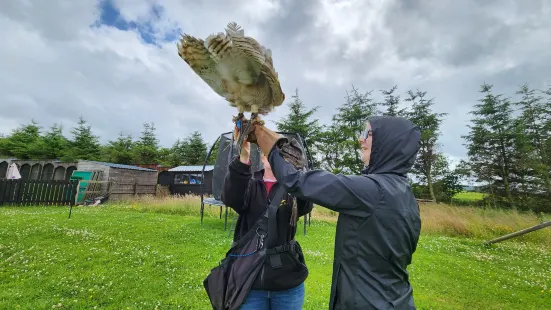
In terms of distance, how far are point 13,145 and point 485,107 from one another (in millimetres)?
58709

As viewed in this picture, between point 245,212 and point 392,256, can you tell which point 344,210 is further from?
point 245,212

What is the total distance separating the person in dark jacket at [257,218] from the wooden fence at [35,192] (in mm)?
18137

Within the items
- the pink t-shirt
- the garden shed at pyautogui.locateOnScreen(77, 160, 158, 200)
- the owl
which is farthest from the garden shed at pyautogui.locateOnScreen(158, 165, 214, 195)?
the owl

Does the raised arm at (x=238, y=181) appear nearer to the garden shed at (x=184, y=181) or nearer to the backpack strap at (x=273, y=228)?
the backpack strap at (x=273, y=228)

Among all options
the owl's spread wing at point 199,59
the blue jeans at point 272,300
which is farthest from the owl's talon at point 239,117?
the blue jeans at point 272,300

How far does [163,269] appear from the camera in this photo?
6.32 m

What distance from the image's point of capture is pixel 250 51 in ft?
5.58

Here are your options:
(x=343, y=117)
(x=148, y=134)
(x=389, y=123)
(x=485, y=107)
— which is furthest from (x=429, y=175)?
(x=148, y=134)

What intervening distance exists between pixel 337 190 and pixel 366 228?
1.06 ft

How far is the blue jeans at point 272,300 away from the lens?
2.15 meters

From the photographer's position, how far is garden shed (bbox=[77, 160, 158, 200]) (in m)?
22.5

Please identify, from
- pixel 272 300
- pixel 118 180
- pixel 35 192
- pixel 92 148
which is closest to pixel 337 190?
pixel 272 300

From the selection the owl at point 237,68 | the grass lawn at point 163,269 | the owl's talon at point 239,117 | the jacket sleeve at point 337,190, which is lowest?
the grass lawn at point 163,269

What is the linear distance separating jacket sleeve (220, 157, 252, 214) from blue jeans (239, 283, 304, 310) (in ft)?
2.41
